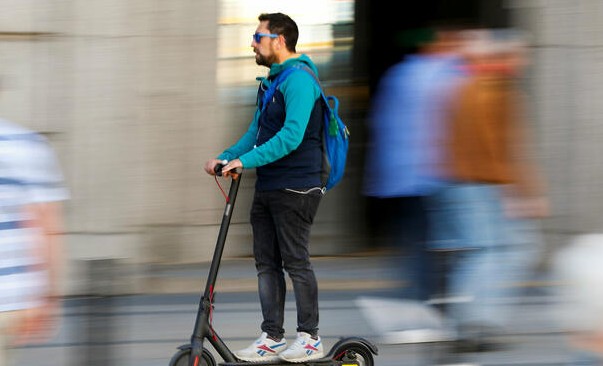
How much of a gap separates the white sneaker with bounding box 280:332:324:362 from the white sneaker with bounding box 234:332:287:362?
71mm

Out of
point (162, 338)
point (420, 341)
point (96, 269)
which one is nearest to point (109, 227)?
point (162, 338)

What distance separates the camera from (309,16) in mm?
8188

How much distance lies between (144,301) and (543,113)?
10.3 ft

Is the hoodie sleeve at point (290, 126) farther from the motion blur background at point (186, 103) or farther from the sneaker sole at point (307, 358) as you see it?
the motion blur background at point (186, 103)

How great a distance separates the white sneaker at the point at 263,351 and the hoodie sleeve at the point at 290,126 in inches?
35.1

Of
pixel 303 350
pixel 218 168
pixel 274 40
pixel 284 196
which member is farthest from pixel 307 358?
pixel 274 40

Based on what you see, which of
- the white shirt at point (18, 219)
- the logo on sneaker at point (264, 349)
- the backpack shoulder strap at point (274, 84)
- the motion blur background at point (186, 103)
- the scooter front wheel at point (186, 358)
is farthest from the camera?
the motion blur background at point (186, 103)

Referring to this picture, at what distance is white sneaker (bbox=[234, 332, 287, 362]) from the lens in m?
5.18

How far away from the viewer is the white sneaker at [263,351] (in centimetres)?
518

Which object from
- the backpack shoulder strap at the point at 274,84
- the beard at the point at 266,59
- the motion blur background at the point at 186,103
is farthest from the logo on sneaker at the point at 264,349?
the motion blur background at the point at 186,103

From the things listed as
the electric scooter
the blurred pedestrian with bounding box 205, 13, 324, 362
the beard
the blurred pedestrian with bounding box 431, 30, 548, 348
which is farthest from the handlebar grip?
the blurred pedestrian with bounding box 431, 30, 548, 348

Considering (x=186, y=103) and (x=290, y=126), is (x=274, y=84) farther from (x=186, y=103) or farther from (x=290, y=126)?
(x=186, y=103)

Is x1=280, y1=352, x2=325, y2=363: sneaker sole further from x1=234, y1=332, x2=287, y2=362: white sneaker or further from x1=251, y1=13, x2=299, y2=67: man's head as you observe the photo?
x1=251, y1=13, x2=299, y2=67: man's head

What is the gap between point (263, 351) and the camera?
523cm
